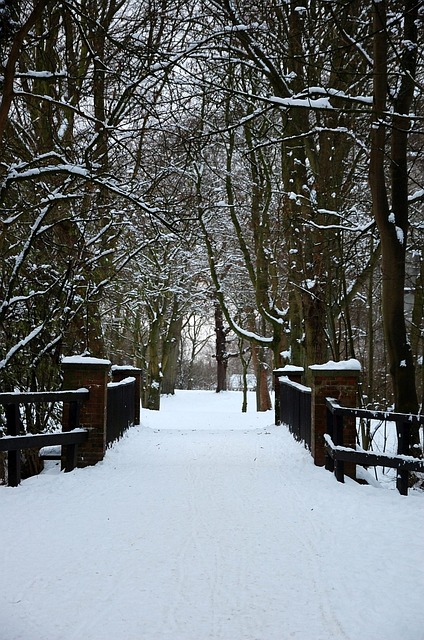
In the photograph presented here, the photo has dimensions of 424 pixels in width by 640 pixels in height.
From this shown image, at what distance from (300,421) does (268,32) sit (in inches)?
239

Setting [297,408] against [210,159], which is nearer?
[297,408]

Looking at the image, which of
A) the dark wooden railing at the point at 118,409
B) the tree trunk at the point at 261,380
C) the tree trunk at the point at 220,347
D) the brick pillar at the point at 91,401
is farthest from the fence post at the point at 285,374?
the tree trunk at the point at 220,347

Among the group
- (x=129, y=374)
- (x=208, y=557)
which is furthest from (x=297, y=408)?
(x=208, y=557)

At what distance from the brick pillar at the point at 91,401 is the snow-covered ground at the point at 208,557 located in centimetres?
42

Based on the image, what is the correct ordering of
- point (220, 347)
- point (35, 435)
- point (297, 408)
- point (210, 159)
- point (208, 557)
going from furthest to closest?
point (220, 347), point (210, 159), point (297, 408), point (35, 435), point (208, 557)

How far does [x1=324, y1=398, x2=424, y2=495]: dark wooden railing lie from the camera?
22.1 ft

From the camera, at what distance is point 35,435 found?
7.30m

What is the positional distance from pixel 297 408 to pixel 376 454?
4065mm

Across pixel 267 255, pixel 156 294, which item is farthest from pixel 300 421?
pixel 156 294

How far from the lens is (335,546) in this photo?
4.98 metres

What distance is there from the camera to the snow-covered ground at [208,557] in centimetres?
351

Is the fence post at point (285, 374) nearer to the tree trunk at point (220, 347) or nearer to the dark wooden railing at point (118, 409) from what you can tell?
the dark wooden railing at point (118, 409)

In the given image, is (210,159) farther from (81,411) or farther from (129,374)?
(81,411)

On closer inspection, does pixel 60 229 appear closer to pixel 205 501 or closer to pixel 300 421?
pixel 300 421
